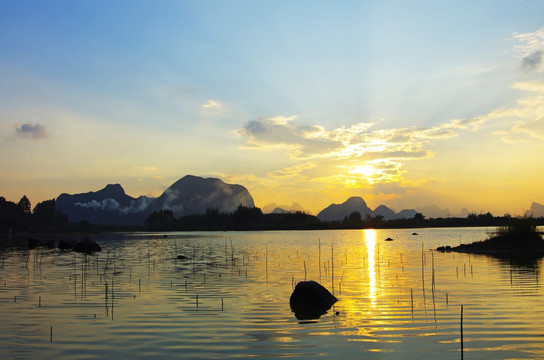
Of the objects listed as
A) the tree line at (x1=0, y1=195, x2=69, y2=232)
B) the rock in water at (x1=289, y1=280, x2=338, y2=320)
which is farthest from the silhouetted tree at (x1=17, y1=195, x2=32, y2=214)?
the rock in water at (x1=289, y1=280, x2=338, y2=320)

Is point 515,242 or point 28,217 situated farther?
point 28,217

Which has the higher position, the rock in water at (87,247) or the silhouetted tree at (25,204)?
the silhouetted tree at (25,204)

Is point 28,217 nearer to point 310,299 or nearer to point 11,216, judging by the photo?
point 11,216

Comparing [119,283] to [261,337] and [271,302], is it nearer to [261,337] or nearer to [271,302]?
[271,302]

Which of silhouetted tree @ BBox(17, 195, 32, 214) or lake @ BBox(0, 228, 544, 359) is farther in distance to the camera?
silhouetted tree @ BBox(17, 195, 32, 214)

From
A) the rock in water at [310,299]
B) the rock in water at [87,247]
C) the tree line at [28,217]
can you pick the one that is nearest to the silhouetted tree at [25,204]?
the tree line at [28,217]

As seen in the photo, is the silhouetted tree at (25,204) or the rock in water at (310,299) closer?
the rock in water at (310,299)

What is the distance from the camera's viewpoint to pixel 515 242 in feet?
187

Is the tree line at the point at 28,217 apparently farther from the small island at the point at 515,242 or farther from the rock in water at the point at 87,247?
the small island at the point at 515,242

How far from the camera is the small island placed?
183ft

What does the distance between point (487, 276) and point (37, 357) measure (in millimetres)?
30124

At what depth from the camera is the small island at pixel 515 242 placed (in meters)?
55.7

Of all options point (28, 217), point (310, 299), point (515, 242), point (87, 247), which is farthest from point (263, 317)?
point (28, 217)

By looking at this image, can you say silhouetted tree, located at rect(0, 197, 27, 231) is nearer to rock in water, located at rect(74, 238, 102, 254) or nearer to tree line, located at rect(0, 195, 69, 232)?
tree line, located at rect(0, 195, 69, 232)
